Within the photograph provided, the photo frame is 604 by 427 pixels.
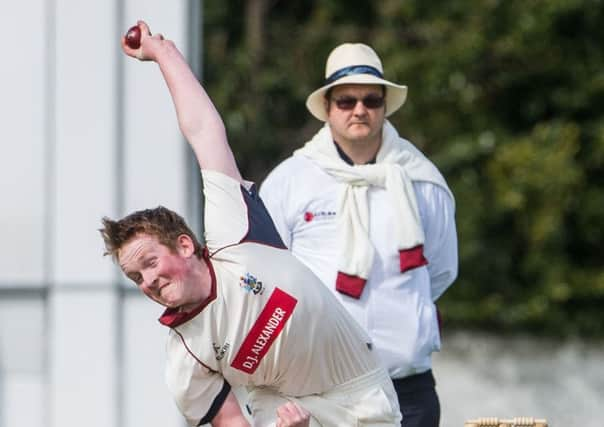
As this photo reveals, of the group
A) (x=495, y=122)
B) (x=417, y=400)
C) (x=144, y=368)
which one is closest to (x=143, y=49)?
(x=417, y=400)

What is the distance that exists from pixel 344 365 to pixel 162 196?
2.49 m

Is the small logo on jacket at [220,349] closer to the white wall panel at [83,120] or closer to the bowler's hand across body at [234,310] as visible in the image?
the bowler's hand across body at [234,310]

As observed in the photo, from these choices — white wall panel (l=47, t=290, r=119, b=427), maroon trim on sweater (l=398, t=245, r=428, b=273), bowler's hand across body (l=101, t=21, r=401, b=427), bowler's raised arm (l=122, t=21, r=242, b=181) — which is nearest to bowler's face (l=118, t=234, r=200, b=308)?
bowler's hand across body (l=101, t=21, r=401, b=427)

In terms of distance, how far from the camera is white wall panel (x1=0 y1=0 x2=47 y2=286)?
6242mm

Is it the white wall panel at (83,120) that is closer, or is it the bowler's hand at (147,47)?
the bowler's hand at (147,47)

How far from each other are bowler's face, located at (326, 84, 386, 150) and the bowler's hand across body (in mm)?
928

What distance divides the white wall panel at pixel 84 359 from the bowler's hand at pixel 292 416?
8.17 ft

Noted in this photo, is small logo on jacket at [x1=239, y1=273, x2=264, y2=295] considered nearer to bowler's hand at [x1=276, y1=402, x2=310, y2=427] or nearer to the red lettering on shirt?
the red lettering on shirt

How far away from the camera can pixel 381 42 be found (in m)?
9.62

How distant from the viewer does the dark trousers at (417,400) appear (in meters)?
4.77

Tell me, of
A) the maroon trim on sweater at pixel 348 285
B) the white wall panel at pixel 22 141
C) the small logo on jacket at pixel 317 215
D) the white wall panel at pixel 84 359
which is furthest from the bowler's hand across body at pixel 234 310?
the white wall panel at pixel 22 141

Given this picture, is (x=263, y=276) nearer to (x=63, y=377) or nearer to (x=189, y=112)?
(x=189, y=112)

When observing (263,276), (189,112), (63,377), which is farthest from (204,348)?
(63,377)

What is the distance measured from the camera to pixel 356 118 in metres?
4.79
